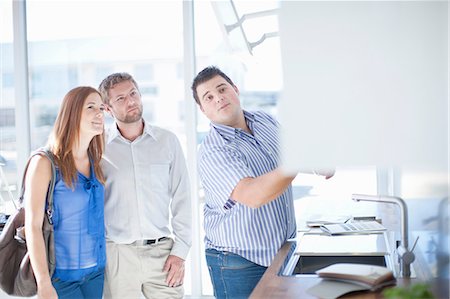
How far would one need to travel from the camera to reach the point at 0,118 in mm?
4820

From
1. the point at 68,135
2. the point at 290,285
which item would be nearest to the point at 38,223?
the point at 68,135

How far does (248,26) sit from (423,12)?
3.01m

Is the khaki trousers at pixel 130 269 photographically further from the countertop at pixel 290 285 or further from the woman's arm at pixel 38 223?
the countertop at pixel 290 285

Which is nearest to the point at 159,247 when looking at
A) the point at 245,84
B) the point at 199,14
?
the point at 245,84

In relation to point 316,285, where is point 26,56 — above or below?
above

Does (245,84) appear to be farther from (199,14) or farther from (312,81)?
(312,81)

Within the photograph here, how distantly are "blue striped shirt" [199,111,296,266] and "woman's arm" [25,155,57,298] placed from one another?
0.65 metres

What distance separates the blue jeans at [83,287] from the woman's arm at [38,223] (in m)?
0.10

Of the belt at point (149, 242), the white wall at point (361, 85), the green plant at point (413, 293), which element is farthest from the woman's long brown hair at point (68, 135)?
the green plant at point (413, 293)

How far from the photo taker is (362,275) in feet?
6.37

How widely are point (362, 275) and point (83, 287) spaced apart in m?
1.34

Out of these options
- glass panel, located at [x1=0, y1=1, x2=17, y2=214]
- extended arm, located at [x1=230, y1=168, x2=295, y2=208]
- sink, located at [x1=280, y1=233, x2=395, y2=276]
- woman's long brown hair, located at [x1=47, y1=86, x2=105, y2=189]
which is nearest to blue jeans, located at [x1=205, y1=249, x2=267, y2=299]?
sink, located at [x1=280, y1=233, x2=395, y2=276]

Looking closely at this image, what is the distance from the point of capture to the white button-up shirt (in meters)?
2.98

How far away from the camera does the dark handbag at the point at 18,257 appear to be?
2711 millimetres
